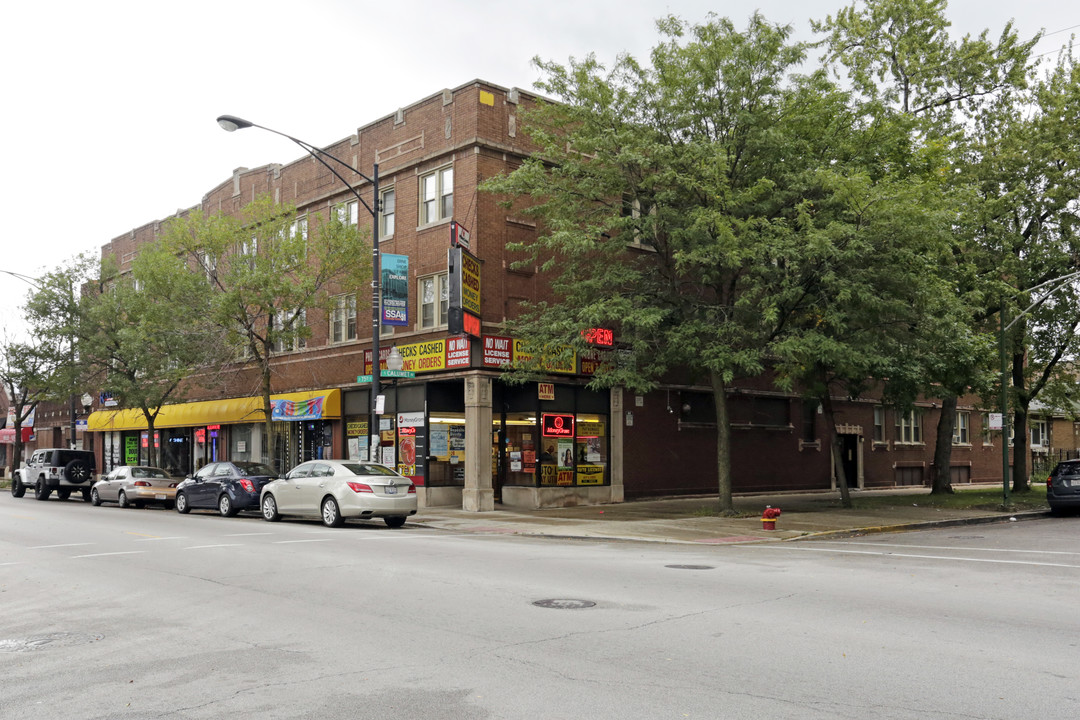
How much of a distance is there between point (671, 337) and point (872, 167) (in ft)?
23.8

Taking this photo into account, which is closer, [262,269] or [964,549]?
[964,549]

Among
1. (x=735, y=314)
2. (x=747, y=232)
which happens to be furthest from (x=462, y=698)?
(x=735, y=314)

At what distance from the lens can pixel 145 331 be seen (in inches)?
1118

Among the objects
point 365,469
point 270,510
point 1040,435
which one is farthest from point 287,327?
point 1040,435

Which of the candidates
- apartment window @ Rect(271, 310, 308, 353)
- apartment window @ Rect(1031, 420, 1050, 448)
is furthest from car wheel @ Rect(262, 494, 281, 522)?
apartment window @ Rect(1031, 420, 1050, 448)

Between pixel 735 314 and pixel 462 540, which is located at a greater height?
pixel 735 314

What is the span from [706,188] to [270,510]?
1325 centimetres

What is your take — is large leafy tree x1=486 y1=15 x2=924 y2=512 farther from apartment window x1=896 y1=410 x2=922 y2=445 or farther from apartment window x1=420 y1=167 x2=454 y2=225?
apartment window x1=896 y1=410 x2=922 y2=445

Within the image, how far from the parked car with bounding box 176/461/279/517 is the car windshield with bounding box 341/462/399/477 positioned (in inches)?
192

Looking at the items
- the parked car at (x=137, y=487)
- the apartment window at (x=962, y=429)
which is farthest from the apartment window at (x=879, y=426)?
the parked car at (x=137, y=487)

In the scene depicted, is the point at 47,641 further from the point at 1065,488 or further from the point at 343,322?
the point at 1065,488

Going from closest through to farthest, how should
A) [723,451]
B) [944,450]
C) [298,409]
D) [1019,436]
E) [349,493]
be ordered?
[349,493] → [723,451] → [944,450] → [298,409] → [1019,436]

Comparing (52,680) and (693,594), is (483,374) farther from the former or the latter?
(52,680)

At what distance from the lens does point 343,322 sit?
3016cm
